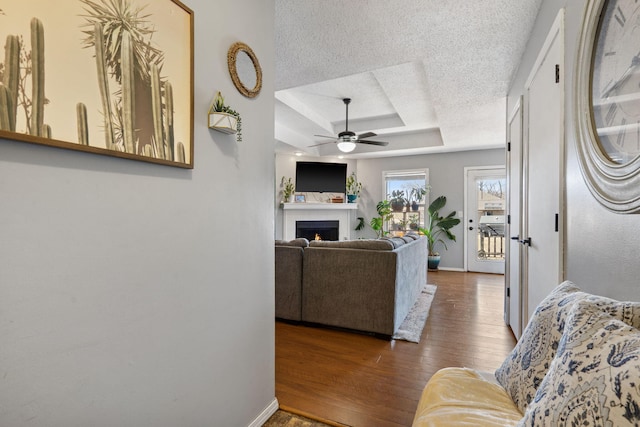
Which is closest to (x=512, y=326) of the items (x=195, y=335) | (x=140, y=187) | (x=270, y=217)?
(x=270, y=217)

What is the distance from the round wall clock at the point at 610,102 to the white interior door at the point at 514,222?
5.07 ft

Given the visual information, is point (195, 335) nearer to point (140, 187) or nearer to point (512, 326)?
point (140, 187)

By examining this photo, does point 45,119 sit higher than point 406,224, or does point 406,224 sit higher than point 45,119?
point 45,119

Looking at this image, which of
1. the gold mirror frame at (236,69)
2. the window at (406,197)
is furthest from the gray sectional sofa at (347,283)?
the window at (406,197)

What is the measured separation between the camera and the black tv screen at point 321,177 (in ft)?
21.2

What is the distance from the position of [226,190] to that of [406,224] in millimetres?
5696

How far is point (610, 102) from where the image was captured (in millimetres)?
955

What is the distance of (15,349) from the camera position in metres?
0.74

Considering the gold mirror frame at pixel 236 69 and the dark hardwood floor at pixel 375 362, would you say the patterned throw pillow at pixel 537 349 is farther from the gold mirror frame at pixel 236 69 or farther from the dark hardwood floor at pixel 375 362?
the gold mirror frame at pixel 236 69

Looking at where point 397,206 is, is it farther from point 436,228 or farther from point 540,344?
point 540,344

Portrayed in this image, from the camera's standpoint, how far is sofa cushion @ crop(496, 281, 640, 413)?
91 cm

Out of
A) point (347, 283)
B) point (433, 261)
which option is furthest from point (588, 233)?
point (433, 261)

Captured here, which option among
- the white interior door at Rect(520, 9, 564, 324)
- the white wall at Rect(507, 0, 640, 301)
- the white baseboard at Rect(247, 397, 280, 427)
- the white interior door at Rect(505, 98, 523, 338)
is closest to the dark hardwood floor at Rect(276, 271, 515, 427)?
the white baseboard at Rect(247, 397, 280, 427)

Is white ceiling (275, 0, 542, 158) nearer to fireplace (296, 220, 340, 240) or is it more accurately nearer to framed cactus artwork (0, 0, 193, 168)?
framed cactus artwork (0, 0, 193, 168)
